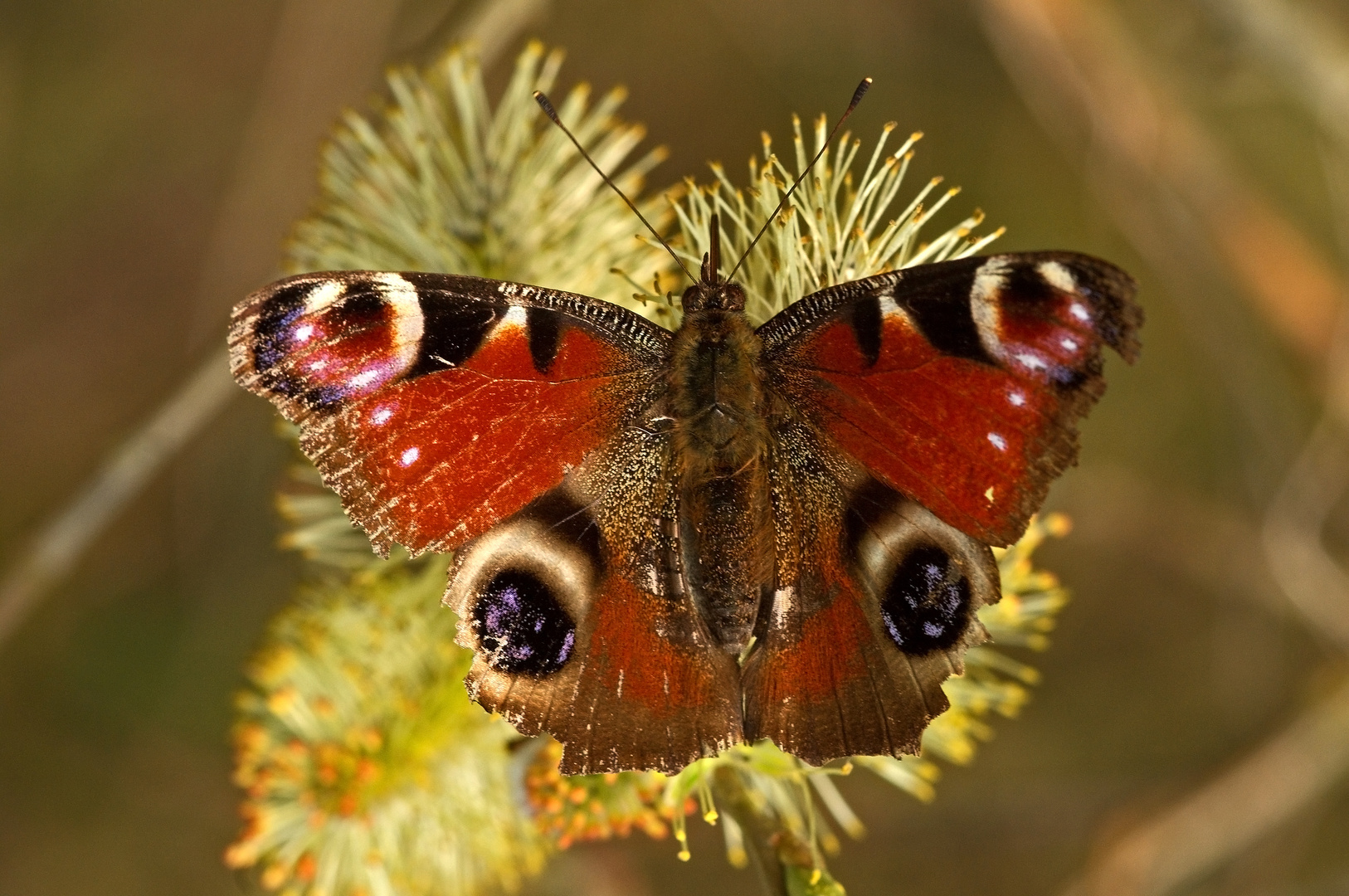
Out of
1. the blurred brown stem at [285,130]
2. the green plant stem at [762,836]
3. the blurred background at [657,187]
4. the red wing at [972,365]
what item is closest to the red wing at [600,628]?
the green plant stem at [762,836]

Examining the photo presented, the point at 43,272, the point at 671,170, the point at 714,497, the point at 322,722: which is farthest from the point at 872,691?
the point at 43,272

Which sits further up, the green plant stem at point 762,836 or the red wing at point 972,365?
the red wing at point 972,365

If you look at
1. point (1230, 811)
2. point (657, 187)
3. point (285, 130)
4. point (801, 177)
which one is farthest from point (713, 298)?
point (285, 130)

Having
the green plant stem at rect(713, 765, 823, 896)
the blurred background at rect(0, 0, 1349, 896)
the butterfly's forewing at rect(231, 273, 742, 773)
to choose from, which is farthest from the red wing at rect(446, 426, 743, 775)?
the blurred background at rect(0, 0, 1349, 896)

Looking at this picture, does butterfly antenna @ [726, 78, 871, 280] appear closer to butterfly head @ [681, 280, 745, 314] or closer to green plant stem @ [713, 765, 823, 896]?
butterfly head @ [681, 280, 745, 314]

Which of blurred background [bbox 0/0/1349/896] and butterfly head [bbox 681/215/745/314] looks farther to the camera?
blurred background [bbox 0/0/1349/896]

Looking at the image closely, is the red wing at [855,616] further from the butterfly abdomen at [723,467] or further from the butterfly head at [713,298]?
the butterfly head at [713,298]
